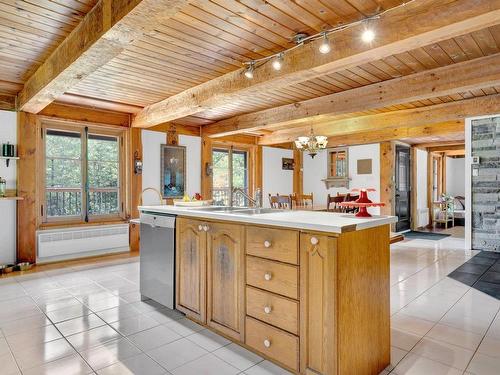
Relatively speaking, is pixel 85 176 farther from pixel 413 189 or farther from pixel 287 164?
pixel 413 189

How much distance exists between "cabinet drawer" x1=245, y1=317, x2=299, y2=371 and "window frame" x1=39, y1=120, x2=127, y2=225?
408cm

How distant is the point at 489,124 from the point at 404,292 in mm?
3807

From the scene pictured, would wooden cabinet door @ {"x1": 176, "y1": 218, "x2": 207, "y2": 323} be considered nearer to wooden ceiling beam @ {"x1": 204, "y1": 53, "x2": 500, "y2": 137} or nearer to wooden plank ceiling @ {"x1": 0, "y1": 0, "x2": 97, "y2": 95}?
wooden plank ceiling @ {"x1": 0, "y1": 0, "x2": 97, "y2": 95}

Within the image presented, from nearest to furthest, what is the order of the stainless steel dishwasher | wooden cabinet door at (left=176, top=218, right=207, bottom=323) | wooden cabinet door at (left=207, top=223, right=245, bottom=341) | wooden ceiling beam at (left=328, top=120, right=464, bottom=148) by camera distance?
wooden cabinet door at (left=207, top=223, right=245, bottom=341)
wooden cabinet door at (left=176, top=218, right=207, bottom=323)
the stainless steel dishwasher
wooden ceiling beam at (left=328, top=120, right=464, bottom=148)

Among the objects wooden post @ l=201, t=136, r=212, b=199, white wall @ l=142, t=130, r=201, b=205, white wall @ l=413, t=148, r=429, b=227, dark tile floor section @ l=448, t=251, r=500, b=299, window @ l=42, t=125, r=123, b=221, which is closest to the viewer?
dark tile floor section @ l=448, t=251, r=500, b=299

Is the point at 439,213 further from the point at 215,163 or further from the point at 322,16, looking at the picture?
the point at 322,16

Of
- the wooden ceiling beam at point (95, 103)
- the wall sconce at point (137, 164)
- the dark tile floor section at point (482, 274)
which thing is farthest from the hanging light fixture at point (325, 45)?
the wall sconce at point (137, 164)

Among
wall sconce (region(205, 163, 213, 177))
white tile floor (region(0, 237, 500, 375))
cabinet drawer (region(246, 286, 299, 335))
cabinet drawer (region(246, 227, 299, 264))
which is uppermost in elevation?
wall sconce (region(205, 163, 213, 177))

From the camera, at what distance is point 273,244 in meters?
2.00

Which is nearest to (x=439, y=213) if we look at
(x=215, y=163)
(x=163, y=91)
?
(x=215, y=163)

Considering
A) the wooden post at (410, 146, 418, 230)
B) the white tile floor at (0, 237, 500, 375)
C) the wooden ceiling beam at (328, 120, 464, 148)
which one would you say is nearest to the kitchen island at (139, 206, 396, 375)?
the white tile floor at (0, 237, 500, 375)

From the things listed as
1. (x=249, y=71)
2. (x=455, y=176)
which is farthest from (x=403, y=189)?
(x=249, y=71)

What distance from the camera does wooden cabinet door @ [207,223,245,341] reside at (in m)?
2.24

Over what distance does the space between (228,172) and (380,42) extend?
536 cm
